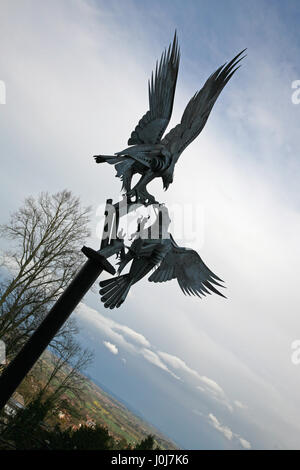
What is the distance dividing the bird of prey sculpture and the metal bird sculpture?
749 millimetres

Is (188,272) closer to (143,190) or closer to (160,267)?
(160,267)

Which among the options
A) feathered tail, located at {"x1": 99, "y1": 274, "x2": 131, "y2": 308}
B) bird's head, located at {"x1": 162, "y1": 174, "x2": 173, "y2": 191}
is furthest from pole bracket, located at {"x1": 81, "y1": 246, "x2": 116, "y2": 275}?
bird's head, located at {"x1": 162, "y1": 174, "x2": 173, "y2": 191}

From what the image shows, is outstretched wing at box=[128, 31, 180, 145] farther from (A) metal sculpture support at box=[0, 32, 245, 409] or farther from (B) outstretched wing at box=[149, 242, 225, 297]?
(B) outstretched wing at box=[149, 242, 225, 297]

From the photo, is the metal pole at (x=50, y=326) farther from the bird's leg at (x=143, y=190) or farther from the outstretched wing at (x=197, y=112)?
the outstretched wing at (x=197, y=112)

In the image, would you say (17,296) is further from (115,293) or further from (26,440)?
(115,293)

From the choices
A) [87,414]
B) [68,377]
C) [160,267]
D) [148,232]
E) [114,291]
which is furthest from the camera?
[87,414]

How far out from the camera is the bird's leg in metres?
5.16

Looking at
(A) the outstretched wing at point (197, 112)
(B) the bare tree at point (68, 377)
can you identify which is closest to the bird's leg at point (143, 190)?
(A) the outstretched wing at point (197, 112)

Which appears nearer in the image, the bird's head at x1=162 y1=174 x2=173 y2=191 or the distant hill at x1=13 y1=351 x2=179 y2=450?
the bird's head at x1=162 y1=174 x2=173 y2=191

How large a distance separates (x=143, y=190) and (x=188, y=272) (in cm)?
171

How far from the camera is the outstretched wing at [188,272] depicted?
17.9 feet

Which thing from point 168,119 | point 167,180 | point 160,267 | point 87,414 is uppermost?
point 168,119

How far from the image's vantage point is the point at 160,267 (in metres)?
5.49

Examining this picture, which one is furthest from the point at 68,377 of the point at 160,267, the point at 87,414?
the point at 87,414
